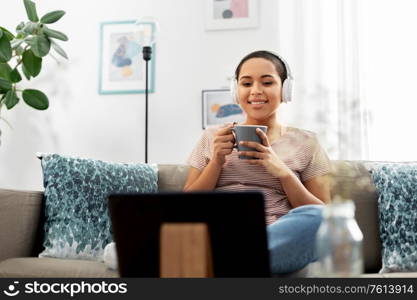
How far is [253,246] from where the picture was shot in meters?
0.87

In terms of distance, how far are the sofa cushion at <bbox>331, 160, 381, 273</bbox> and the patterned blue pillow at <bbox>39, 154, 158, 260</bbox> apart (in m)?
0.75

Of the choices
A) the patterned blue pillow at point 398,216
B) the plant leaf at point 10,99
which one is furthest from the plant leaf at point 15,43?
the patterned blue pillow at point 398,216

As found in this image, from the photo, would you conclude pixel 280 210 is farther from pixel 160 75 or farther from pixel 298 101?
pixel 160 75

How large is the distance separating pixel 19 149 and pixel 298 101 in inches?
64.4

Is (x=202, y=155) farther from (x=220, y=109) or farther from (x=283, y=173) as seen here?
(x=220, y=109)

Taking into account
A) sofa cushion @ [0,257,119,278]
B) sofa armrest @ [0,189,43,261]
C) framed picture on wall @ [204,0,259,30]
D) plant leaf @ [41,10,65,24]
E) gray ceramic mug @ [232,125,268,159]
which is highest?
framed picture on wall @ [204,0,259,30]

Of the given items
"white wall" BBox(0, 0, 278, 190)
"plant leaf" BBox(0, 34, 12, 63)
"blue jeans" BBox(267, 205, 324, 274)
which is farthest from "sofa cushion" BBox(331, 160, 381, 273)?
"plant leaf" BBox(0, 34, 12, 63)

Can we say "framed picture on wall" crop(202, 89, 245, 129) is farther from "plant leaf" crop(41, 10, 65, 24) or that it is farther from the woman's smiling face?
the woman's smiling face

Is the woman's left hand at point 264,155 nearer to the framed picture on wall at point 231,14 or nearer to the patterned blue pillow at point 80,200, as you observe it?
the patterned blue pillow at point 80,200

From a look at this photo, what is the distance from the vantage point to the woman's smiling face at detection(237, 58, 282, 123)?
1.86m

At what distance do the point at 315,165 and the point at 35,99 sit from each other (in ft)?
5.44

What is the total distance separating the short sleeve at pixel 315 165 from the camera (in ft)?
5.99

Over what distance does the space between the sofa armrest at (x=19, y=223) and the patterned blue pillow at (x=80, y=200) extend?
0.14ft

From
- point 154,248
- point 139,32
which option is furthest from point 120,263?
point 139,32
